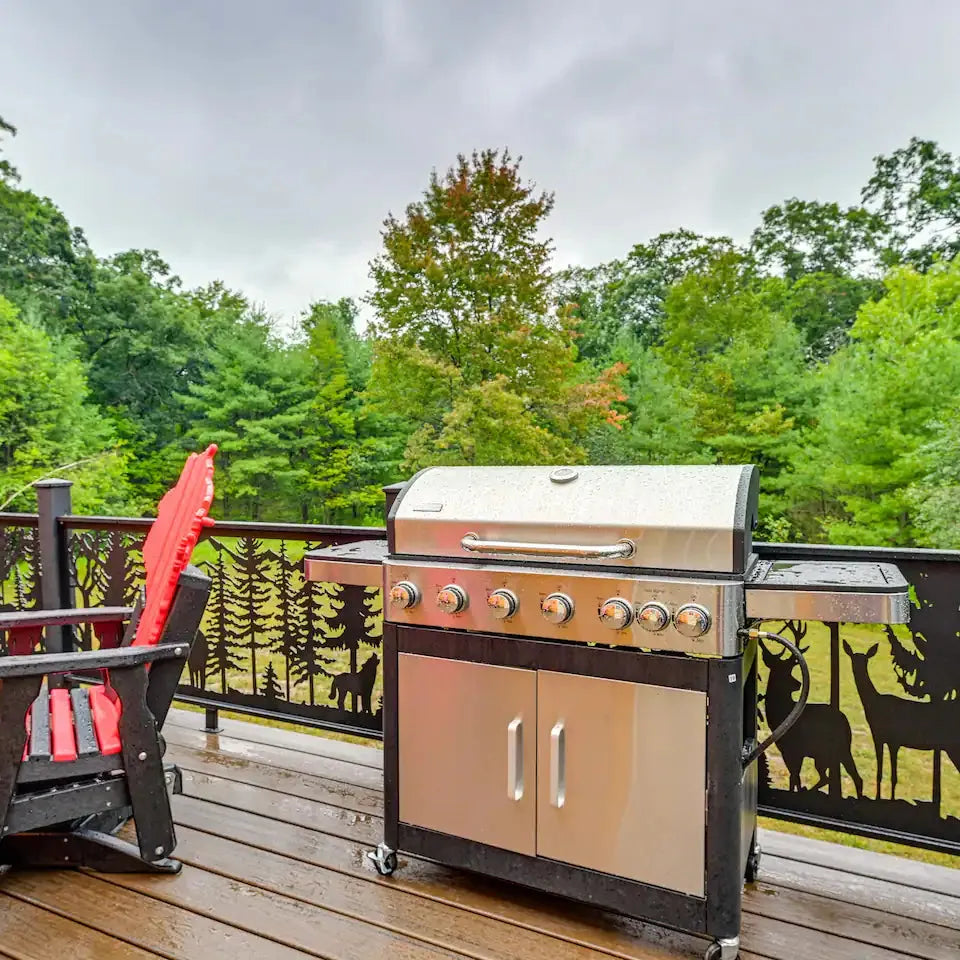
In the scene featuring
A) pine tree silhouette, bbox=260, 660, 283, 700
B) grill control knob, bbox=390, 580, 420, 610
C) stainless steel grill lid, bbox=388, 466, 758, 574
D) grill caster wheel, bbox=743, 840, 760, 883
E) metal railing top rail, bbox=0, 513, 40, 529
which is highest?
stainless steel grill lid, bbox=388, 466, 758, 574

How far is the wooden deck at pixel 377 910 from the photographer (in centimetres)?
158

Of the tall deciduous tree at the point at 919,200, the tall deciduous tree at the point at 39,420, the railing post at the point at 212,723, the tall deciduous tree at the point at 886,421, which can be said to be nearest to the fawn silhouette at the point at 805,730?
the railing post at the point at 212,723

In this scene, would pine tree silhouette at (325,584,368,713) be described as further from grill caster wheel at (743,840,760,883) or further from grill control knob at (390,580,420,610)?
grill caster wheel at (743,840,760,883)

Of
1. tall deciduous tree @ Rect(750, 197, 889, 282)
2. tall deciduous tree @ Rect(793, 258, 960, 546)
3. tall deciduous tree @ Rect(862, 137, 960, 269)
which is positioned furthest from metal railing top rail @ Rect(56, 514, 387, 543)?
tall deciduous tree @ Rect(750, 197, 889, 282)

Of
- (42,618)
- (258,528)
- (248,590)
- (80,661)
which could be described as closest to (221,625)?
(248,590)

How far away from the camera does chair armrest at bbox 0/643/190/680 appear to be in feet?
5.31

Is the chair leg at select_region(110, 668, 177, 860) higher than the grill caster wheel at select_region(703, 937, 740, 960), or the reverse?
the chair leg at select_region(110, 668, 177, 860)

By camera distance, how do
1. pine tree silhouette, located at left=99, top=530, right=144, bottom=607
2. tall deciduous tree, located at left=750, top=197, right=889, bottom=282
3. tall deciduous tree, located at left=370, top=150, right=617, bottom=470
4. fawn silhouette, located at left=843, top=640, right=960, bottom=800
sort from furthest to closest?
tall deciduous tree, located at left=750, top=197, right=889, bottom=282, tall deciduous tree, located at left=370, top=150, right=617, bottom=470, pine tree silhouette, located at left=99, top=530, right=144, bottom=607, fawn silhouette, located at left=843, top=640, right=960, bottom=800

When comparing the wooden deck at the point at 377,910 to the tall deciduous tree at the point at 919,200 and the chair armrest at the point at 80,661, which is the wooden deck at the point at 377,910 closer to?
the chair armrest at the point at 80,661

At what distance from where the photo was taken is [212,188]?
14422 millimetres

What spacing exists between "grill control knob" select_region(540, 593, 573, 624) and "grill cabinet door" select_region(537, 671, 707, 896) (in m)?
0.14

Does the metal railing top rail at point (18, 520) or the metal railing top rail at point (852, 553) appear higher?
the metal railing top rail at point (852, 553)

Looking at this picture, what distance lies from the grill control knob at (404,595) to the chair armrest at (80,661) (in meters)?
0.60

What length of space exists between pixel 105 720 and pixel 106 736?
0.42 feet
